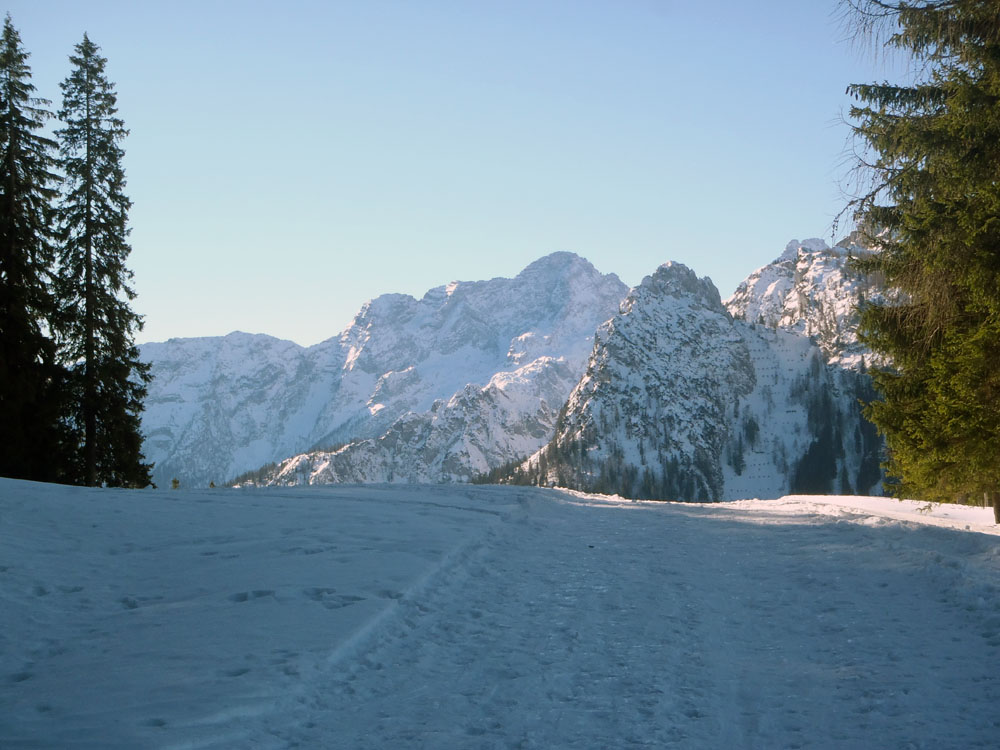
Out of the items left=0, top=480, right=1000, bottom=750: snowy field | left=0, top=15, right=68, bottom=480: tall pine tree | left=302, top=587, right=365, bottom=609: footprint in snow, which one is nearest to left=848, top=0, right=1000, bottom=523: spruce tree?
left=0, top=480, right=1000, bottom=750: snowy field

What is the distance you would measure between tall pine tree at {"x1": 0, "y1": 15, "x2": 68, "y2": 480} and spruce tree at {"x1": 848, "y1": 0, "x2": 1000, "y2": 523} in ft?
81.7

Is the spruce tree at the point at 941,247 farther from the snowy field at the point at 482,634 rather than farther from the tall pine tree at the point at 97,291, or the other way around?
the tall pine tree at the point at 97,291

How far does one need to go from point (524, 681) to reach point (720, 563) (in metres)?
5.92

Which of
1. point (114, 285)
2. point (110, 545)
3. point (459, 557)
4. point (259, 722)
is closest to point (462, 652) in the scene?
point (259, 722)

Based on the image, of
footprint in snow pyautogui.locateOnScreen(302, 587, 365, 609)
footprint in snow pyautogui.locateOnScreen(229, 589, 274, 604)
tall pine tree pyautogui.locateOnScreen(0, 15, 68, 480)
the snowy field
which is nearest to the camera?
the snowy field

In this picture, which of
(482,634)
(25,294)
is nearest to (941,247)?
(482,634)

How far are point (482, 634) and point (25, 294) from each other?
2369 cm

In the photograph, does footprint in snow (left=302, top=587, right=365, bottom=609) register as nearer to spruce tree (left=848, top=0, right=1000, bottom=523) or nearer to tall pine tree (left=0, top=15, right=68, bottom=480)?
spruce tree (left=848, top=0, right=1000, bottom=523)

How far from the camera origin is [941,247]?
12.5 m

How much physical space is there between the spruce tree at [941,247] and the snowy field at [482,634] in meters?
2.00

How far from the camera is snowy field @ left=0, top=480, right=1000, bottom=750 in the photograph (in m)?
6.11

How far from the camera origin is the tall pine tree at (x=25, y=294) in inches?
971

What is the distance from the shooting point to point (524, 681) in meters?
7.11

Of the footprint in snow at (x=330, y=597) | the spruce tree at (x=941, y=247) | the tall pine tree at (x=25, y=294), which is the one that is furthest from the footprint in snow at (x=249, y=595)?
the tall pine tree at (x=25, y=294)
